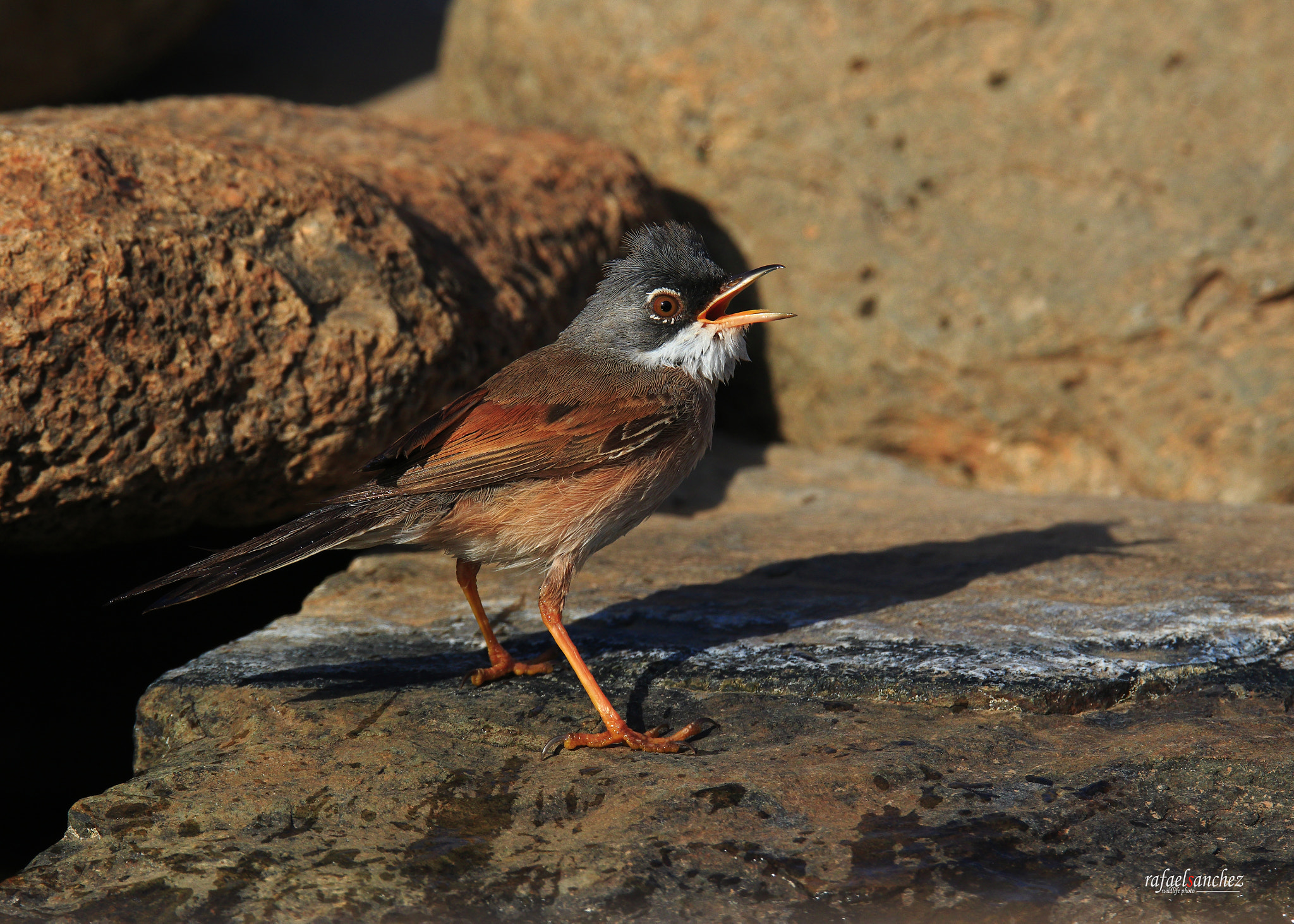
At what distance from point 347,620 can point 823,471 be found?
386 centimetres

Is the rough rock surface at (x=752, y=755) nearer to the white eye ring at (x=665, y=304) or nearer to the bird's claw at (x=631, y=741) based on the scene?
the bird's claw at (x=631, y=741)

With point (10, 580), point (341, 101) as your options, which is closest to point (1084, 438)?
point (10, 580)

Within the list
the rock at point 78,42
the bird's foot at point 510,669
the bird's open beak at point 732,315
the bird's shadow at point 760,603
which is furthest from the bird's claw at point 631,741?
the rock at point 78,42

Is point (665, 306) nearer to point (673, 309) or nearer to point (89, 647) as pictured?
point (673, 309)

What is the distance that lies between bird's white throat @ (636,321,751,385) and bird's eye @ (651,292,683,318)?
9 centimetres

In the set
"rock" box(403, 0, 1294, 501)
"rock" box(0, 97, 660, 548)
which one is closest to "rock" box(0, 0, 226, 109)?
"rock" box(0, 97, 660, 548)

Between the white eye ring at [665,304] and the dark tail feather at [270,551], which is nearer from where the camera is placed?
the dark tail feather at [270,551]

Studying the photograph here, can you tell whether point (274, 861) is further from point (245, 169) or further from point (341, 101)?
point (341, 101)

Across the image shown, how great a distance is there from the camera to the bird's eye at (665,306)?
15.7 feet

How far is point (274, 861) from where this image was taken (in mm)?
3184

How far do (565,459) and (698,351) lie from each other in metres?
0.83

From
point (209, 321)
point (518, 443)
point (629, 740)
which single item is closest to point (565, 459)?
point (518, 443)

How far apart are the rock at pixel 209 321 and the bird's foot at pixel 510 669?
4.93 ft

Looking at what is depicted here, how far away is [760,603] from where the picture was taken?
5004 mm
